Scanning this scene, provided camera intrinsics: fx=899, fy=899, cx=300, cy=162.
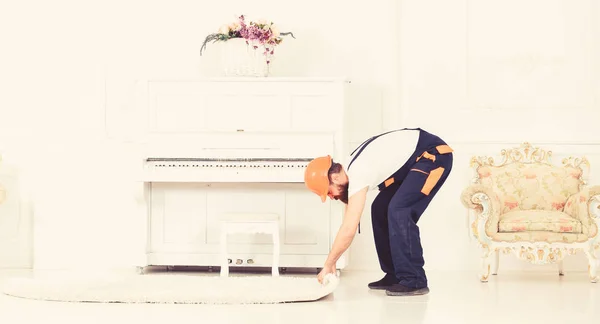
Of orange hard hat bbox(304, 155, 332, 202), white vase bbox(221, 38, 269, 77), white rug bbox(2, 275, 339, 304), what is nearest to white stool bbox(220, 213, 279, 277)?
white rug bbox(2, 275, 339, 304)

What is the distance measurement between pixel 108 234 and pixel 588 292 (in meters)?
3.33

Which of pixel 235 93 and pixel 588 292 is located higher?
pixel 235 93

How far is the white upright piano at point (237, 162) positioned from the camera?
5836mm

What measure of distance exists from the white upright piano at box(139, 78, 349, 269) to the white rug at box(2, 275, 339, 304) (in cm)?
84

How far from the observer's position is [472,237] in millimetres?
6395

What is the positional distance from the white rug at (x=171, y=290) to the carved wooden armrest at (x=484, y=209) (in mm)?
1254

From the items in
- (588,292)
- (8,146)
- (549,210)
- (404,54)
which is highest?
(404,54)

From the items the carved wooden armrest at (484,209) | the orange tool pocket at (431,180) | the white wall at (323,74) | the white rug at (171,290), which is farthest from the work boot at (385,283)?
the white wall at (323,74)

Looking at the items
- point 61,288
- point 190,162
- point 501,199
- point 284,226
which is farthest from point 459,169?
point 61,288

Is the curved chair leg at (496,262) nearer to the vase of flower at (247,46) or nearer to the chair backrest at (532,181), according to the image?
the chair backrest at (532,181)

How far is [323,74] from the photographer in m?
6.42

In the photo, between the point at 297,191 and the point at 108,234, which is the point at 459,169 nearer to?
the point at 297,191

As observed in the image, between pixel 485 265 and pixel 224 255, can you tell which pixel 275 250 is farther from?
pixel 485 265

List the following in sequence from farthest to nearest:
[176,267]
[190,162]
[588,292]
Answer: [176,267] → [190,162] → [588,292]
